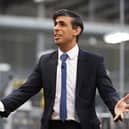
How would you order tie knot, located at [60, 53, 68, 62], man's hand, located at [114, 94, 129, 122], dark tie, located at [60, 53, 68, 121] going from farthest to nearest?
tie knot, located at [60, 53, 68, 62] < dark tie, located at [60, 53, 68, 121] < man's hand, located at [114, 94, 129, 122]

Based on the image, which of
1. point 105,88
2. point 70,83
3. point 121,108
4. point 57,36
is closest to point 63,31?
point 57,36

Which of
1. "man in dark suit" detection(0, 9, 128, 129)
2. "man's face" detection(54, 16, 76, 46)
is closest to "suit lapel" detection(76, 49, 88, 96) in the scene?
"man in dark suit" detection(0, 9, 128, 129)

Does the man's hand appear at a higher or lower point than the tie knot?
lower

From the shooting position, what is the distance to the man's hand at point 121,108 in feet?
9.59

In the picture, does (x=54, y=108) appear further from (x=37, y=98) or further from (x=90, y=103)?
(x=37, y=98)

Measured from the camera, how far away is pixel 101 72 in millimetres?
3182

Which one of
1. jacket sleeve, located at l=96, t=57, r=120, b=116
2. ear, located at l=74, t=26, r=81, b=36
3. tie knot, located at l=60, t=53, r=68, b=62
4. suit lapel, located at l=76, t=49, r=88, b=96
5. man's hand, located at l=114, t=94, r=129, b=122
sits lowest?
man's hand, located at l=114, t=94, r=129, b=122

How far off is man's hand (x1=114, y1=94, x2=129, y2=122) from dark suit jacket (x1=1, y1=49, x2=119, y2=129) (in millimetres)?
78

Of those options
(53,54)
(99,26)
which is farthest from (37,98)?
(99,26)

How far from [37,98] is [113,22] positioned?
22.2ft

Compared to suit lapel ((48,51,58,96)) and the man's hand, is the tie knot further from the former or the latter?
the man's hand

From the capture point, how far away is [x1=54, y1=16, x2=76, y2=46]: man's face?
3.13 m

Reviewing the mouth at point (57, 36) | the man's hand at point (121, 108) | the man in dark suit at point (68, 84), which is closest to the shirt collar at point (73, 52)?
the man in dark suit at point (68, 84)

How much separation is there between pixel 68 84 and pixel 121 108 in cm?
37
